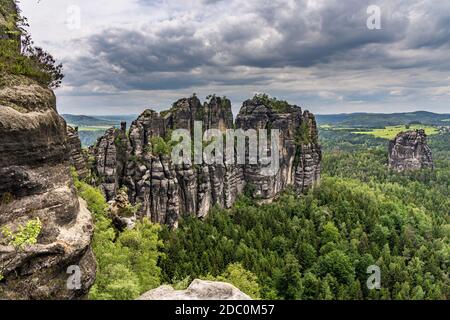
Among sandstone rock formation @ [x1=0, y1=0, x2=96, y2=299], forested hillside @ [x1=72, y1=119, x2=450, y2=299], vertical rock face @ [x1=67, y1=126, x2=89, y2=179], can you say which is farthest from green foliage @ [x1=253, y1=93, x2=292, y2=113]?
sandstone rock formation @ [x1=0, y1=0, x2=96, y2=299]

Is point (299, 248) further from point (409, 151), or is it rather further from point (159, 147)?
point (409, 151)

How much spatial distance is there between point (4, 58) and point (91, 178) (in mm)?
40169

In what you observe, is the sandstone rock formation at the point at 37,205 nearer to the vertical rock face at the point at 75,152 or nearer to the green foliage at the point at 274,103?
the vertical rock face at the point at 75,152

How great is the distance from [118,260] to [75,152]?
80.9ft

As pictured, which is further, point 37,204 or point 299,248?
point 299,248

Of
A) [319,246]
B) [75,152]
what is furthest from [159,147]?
[319,246]

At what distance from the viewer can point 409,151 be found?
193375 mm

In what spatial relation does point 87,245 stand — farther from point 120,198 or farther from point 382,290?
point 382,290

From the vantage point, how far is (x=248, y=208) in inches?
3506

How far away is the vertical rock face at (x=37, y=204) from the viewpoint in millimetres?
19517

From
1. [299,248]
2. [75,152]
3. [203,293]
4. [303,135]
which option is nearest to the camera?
[203,293]

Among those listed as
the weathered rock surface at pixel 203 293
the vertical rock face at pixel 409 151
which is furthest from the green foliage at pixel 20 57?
the vertical rock face at pixel 409 151

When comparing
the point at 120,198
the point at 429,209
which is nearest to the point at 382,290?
the point at 120,198

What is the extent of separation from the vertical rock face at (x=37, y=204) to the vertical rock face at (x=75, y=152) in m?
27.1
